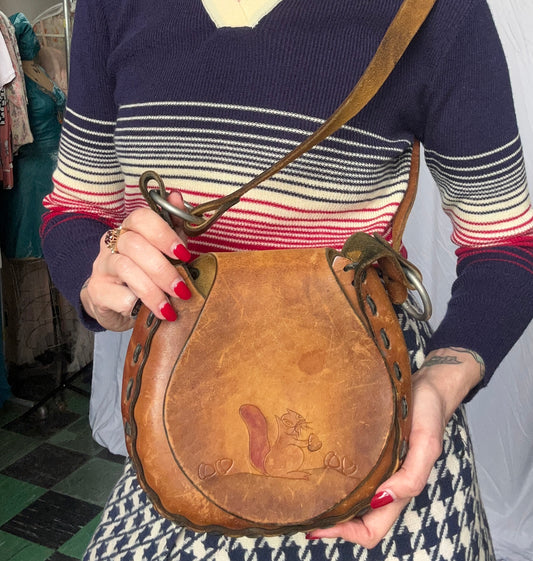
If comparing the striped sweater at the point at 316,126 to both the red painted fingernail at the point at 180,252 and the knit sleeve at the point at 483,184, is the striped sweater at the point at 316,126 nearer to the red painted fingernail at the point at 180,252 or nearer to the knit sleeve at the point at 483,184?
the knit sleeve at the point at 483,184

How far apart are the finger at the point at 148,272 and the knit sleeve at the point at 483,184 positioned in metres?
0.31

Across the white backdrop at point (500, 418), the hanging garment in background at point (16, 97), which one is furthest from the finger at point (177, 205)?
the hanging garment in background at point (16, 97)

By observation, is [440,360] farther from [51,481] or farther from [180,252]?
[51,481]

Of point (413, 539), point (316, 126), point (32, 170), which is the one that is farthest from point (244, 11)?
point (32, 170)

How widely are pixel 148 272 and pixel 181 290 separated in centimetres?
3

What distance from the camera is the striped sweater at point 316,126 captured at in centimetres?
65

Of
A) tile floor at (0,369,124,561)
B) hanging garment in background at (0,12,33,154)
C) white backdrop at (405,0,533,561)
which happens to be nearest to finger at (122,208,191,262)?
white backdrop at (405,0,533,561)

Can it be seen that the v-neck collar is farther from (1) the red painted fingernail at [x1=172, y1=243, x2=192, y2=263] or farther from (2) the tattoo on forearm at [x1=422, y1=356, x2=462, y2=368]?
(2) the tattoo on forearm at [x1=422, y1=356, x2=462, y2=368]

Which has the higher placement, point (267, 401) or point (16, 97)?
point (267, 401)

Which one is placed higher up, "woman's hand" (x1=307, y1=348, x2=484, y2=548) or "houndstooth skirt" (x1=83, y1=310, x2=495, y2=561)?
"woman's hand" (x1=307, y1=348, x2=484, y2=548)

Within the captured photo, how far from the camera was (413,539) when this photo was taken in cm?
61

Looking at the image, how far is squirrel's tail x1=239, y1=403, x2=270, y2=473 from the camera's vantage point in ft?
1.55

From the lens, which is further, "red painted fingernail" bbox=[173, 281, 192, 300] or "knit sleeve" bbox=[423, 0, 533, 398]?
"knit sleeve" bbox=[423, 0, 533, 398]

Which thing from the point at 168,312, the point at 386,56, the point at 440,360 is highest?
the point at 386,56
